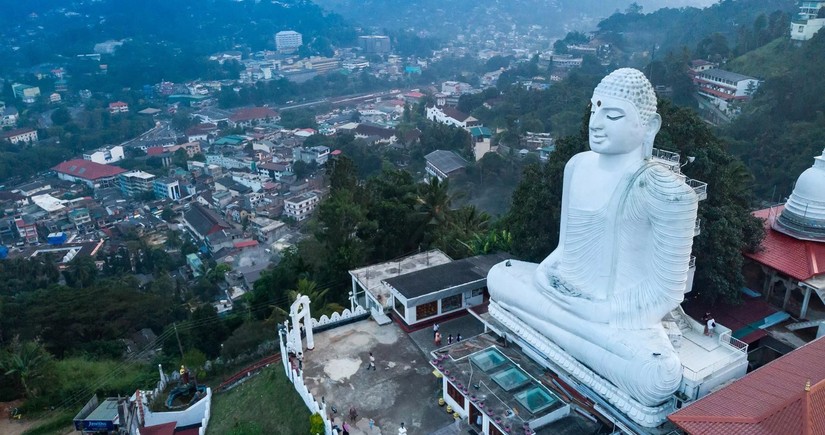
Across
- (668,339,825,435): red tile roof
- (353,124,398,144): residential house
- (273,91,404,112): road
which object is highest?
(668,339,825,435): red tile roof

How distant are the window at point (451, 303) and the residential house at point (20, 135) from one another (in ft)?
242

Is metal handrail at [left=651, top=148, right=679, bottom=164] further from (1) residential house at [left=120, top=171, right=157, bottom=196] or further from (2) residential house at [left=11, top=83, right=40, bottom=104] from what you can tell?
(2) residential house at [left=11, top=83, right=40, bottom=104]

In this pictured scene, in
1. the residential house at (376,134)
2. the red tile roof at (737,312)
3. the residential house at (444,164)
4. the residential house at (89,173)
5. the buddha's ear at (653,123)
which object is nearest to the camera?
the buddha's ear at (653,123)

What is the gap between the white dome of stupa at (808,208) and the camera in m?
15.5

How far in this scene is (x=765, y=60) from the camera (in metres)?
50.0

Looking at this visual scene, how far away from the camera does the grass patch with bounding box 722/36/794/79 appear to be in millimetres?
48312

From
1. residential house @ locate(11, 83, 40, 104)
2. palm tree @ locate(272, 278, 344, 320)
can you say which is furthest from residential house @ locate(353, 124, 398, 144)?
residential house @ locate(11, 83, 40, 104)

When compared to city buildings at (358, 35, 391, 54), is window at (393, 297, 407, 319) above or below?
above

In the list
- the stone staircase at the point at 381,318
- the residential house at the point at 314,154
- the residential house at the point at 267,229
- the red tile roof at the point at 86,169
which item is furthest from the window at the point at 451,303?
the red tile roof at the point at 86,169

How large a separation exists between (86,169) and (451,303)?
5715 cm

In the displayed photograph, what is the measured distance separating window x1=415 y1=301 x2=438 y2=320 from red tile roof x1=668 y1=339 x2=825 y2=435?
7811 millimetres

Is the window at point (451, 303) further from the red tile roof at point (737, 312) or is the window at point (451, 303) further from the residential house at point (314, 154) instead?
the residential house at point (314, 154)

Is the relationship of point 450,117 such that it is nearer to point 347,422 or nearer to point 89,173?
point 89,173

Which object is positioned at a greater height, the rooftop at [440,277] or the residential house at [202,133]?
the rooftop at [440,277]
